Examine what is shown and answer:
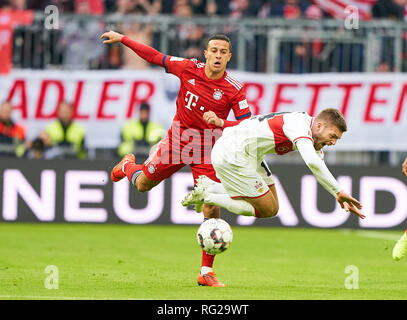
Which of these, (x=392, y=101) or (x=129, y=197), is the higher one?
(x=392, y=101)

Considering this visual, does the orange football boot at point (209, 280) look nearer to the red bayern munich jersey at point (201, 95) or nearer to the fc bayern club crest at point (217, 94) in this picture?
the red bayern munich jersey at point (201, 95)

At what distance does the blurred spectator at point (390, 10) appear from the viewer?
18781 millimetres

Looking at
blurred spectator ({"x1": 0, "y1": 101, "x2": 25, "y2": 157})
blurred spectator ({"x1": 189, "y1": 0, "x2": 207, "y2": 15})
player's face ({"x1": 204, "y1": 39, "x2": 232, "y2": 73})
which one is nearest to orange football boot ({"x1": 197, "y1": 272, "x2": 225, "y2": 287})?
player's face ({"x1": 204, "y1": 39, "x2": 232, "y2": 73})

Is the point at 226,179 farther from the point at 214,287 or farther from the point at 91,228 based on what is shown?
the point at 91,228

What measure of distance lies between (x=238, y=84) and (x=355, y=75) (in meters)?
6.76

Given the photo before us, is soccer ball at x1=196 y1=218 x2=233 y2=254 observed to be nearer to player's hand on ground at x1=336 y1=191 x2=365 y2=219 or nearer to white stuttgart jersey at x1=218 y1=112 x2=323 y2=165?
white stuttgart jersey at x1=218 y1=112 x2=323 y2=165

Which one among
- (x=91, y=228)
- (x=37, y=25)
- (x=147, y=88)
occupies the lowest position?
(x=91, y=228)

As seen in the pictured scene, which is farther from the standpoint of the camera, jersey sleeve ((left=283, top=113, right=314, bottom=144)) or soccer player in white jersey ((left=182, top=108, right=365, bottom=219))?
soccer player in white jersey ((left=182, top=108, right=365, bottom=219))

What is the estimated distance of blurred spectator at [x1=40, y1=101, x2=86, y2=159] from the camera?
57.1 ft

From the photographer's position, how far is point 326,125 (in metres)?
9.78

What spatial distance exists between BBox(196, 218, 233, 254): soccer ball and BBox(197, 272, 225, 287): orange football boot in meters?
0.27

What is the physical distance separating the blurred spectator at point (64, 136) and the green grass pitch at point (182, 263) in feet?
4.47

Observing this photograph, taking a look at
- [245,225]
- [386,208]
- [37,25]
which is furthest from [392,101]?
[37,25]

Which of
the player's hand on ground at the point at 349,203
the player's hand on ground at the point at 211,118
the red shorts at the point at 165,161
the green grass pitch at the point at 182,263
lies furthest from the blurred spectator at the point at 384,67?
the player's hand on ground at the point at 349,203
